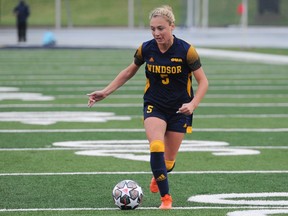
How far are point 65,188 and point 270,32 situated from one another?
40.0 metres

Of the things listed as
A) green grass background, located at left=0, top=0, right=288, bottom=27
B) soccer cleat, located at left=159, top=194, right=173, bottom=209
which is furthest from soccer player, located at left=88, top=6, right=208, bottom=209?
green grass background, located at left=0, top=0, right=288, bottom=27

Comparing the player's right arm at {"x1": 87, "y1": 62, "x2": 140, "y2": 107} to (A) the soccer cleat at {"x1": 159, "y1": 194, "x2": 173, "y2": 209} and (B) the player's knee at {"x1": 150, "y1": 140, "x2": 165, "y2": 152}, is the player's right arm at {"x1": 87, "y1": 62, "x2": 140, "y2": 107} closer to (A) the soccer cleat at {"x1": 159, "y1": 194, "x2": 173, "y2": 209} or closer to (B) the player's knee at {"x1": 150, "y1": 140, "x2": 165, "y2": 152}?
(B) the player's knee at {"x1": 150, "y1": 140, "x2": 165, "y2": 152}

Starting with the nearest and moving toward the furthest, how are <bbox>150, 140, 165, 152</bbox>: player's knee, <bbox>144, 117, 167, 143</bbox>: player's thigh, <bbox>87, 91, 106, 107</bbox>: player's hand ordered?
<bbox>150, 140, 165, 152</bbox>: player's knee
<bbox>144, 117, 167, 143</bbox>: player's thigh
<bbox>87, 91, 106, 107</bbox>: player's hand

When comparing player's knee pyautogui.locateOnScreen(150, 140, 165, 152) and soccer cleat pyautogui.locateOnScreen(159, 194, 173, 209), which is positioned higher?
player's knee pyautogui.locateOnScreen(150, 140, 165, 152)

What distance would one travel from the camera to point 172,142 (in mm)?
8844

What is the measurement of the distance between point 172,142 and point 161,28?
3.31ft

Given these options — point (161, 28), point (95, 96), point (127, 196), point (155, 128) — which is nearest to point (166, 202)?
point (127, 196)

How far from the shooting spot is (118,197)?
27.5ft

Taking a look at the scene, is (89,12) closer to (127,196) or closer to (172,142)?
(172,142)

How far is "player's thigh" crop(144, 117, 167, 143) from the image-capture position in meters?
8.48

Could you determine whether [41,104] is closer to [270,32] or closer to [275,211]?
[275,211]

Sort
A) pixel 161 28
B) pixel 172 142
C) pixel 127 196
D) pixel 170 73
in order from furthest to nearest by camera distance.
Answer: pixel 172 142
pixel 170 73
pixel 161 28
pixel 127 196

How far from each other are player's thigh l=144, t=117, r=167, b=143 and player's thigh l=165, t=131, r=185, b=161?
17 cm

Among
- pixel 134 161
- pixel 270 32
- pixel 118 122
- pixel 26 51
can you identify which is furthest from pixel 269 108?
pixel 270 32
